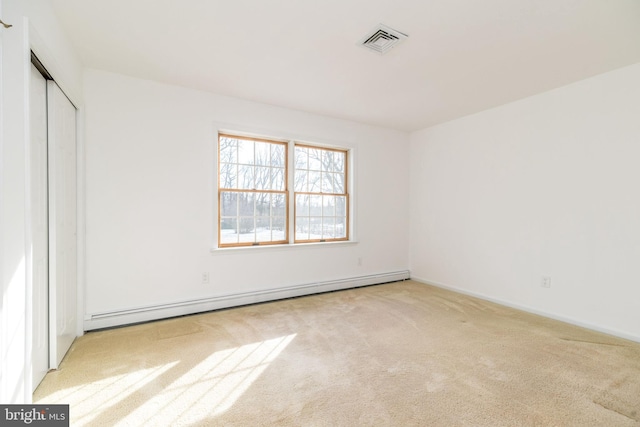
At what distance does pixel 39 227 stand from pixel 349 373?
2.35m

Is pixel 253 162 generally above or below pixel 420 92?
below

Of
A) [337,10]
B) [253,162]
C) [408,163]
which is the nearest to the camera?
[337,10]

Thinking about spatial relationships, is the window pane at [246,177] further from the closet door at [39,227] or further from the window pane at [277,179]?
the closet door at [39,227]

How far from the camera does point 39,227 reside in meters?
1.95

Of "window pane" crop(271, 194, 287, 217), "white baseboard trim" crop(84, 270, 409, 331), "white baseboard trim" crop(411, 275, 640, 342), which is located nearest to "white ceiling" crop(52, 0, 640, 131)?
"window pane" crop(271, 194, 287, 217)

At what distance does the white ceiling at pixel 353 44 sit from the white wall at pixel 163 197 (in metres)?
0.29

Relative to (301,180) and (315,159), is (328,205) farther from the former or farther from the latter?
(315,159)

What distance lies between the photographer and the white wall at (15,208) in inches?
54.4

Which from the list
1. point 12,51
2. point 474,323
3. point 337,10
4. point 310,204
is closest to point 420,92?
point 337,10

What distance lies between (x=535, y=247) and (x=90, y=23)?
4.86 meters

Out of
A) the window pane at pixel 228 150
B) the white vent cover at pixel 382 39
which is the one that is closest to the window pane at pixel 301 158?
the window pane at pixel 228 150

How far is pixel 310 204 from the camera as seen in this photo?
4.34 meters

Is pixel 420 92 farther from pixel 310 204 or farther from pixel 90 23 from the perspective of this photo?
pixel 90 23

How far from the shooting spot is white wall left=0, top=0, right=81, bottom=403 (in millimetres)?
1382
